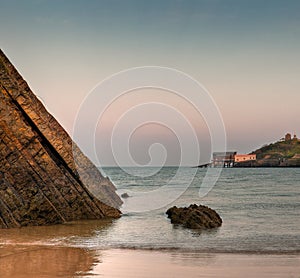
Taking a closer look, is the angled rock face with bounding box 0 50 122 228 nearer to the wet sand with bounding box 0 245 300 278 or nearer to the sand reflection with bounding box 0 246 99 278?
the sand reflection with bounding box 0 246 99 278

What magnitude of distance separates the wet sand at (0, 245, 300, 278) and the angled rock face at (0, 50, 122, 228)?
5.57 m

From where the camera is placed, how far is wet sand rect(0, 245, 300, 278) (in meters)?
10.8

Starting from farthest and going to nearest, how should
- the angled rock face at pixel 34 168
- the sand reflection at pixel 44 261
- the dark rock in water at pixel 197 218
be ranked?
the dark rock in water at pixel 197 218 < the angled rock face at pixel 34 168 < the sand reflection at pixel 44 261

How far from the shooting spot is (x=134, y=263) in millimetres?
12164

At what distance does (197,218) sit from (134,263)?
9.43 metres

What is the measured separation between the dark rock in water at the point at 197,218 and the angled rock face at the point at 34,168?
354 cm

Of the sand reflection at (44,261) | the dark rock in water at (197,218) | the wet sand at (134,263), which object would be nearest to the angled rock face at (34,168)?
the dark rock in water at (197,218)

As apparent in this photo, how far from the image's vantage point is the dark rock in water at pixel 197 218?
20938mm

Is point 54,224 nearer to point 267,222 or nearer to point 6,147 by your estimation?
point 6,147

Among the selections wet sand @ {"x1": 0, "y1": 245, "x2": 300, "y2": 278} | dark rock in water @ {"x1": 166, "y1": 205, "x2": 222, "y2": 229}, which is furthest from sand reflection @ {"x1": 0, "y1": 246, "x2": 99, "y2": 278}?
dark rock in water @ {"x1": 166, "y1": 205, "x2": 222, "y2": 229}

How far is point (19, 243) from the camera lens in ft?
50.3

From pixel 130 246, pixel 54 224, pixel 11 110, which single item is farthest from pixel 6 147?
pixel 130 246

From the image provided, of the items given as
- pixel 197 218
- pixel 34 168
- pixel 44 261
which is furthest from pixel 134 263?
pixel 34 168

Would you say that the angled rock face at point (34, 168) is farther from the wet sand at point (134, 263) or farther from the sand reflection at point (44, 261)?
the wet sand at point (134, 263)
